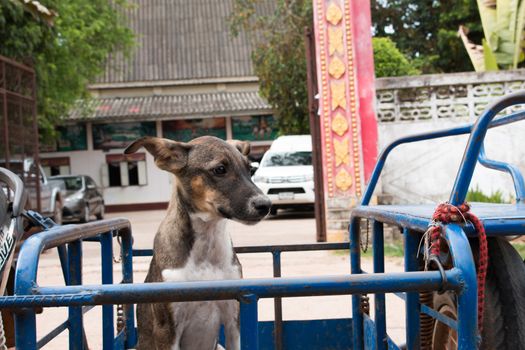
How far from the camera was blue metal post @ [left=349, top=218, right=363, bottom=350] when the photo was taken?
144 inches

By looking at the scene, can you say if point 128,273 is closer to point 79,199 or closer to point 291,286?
point 291,286

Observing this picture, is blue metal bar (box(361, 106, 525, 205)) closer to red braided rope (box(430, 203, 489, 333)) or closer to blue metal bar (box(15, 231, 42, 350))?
red braided rope (box(430, 203, 489, 333))

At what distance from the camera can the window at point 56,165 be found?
2916 centimetres

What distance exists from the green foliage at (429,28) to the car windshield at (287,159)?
5395 mm

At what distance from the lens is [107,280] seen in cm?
352

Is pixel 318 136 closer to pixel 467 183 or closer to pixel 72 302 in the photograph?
pixel 467 183

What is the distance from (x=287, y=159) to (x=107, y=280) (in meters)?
15.4

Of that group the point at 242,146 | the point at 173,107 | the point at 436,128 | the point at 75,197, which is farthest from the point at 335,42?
the point at 173,107

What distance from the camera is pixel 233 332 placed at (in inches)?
126

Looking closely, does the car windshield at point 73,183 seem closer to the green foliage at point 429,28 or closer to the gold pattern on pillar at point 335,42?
the green foliage at point 429,28

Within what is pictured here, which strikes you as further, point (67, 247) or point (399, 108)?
point (399, 108)

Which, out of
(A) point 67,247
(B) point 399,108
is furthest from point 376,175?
(B) point 399,108

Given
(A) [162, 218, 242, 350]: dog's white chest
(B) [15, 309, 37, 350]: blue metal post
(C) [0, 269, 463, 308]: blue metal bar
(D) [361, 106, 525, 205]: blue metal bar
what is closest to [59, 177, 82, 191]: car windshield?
(D) [361, 106, 525, 205]: blue metal bar

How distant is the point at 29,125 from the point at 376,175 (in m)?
10.4
